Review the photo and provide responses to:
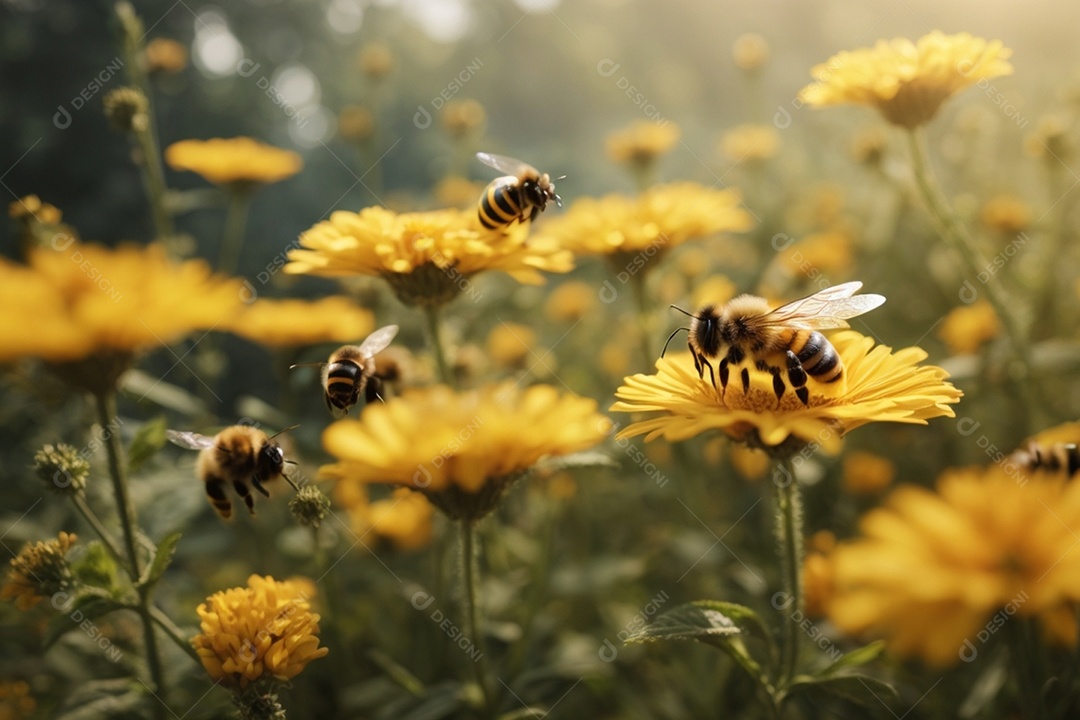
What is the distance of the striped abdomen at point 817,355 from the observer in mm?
1705

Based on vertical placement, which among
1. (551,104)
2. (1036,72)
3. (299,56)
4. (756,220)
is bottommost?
(756,220)

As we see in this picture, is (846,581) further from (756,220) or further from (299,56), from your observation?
(299,56)

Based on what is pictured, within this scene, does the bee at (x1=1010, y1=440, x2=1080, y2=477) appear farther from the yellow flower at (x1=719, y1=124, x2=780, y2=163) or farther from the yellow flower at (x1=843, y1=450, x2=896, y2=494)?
the yellow flower at (x1=719, y1=124, x2=780, y2=163)

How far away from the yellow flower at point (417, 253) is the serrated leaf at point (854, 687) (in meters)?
1.18

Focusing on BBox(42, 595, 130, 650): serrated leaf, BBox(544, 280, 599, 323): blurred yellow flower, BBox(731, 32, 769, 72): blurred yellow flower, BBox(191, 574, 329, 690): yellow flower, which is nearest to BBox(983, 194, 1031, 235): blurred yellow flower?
BBox(731, 32, 769, 72): blurred yellow flower

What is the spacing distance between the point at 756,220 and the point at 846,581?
13.7ft

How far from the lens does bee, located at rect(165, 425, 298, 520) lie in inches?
73.2

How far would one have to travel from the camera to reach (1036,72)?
229 inches

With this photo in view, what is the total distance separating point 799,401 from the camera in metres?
1.81

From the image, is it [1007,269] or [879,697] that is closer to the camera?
[879,697]

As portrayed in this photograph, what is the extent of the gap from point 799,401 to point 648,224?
3.07ft

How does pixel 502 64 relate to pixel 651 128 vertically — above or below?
above

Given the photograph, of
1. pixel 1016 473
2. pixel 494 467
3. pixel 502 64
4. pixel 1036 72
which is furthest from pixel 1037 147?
pixel 502 64

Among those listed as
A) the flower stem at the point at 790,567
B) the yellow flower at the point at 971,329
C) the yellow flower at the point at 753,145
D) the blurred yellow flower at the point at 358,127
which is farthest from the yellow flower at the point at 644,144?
the flower stem at the point at 790,567
